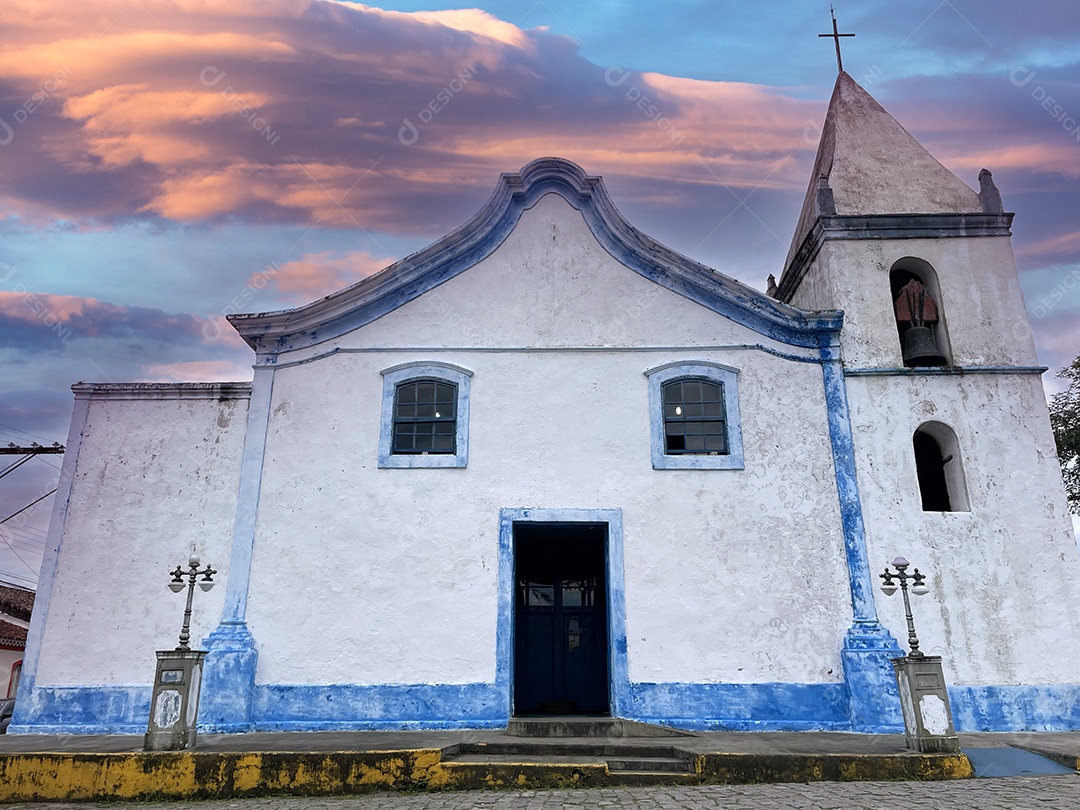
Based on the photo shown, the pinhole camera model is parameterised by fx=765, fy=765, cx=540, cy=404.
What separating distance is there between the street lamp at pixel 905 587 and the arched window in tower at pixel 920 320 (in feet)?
10.7

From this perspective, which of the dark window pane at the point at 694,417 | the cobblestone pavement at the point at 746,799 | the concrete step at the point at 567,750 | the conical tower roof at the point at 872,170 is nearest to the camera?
the cobblestone pavement at the point at 746,799

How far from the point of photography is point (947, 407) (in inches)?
438

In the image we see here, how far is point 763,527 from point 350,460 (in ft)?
19.3

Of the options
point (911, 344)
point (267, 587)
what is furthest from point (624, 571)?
point (911, 344)

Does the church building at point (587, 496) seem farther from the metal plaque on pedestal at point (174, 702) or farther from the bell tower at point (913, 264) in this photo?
the metal plaque on pedestal at point (174, 702)

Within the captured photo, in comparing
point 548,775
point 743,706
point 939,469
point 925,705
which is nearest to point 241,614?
point 548,775

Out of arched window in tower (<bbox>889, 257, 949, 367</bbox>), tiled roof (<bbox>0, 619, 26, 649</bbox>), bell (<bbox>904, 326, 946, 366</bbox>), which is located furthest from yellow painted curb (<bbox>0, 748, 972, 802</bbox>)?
tiled roof (<bbox>0, 619, 26, 649</bbox>)

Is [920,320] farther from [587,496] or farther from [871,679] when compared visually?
[587,496]

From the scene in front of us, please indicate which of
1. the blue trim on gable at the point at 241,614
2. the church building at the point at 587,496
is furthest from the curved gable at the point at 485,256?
the blue trim on gable at the point at 241,614

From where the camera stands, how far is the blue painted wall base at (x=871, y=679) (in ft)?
31.9

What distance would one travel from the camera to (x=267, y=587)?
10383 millimetres

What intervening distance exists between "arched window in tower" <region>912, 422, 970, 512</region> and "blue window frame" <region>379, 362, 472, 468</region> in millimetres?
6615

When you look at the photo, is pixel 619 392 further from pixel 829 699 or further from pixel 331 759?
pixel 331 759

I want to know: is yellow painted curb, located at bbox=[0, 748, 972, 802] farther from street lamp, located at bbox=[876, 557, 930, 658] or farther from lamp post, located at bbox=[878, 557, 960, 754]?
street lamp, located at bbox=[876, 557, 930, 658]
